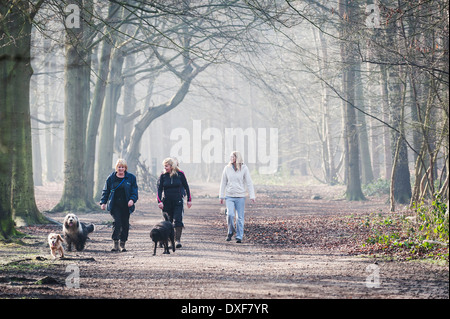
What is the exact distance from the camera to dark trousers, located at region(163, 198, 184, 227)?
1170cm

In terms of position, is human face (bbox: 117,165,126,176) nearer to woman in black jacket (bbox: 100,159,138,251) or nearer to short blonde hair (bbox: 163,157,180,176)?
woman in black jacket (bbox: 100,159,138,251)

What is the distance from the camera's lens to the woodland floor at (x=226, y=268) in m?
7.16

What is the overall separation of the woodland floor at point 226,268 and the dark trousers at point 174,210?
0.69m

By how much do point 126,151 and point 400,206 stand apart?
17383 mm

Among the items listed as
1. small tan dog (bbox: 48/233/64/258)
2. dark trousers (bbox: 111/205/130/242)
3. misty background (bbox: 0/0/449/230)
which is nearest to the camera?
small tan dog (bbox: 48/233/64/258)

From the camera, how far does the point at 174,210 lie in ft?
38.5

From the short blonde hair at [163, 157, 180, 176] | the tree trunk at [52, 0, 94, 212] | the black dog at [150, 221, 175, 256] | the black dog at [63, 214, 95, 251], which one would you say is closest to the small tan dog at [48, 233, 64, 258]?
the black dog at [63, 214, 95, 251]

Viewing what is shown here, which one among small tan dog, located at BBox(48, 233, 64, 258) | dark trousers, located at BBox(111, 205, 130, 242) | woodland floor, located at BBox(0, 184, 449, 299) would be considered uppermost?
dark trousers, located at BBox(111, 205, 130, 242)

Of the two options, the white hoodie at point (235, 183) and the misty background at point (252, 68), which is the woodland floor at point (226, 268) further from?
the misty background at point (252, 68)

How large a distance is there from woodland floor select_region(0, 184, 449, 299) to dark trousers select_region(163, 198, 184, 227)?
0.69 metres

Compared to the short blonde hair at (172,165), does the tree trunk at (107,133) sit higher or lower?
higher

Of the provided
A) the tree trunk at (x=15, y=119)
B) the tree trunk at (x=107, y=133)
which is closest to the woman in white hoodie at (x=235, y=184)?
the tree trunk at (x=15, y=119)
